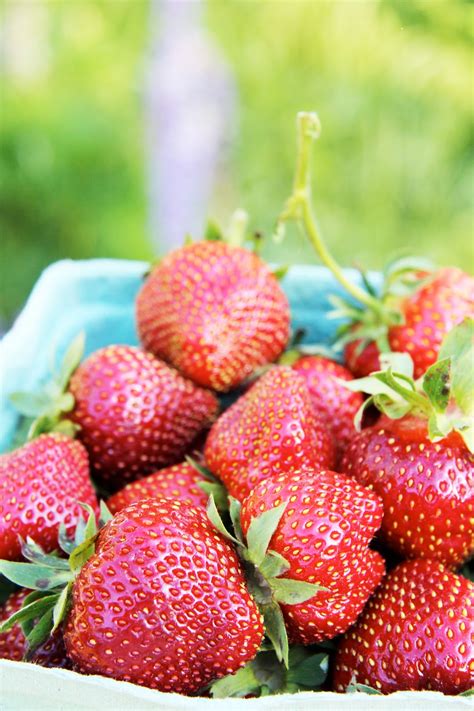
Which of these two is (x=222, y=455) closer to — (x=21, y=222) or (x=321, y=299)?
(x=321, y=299)

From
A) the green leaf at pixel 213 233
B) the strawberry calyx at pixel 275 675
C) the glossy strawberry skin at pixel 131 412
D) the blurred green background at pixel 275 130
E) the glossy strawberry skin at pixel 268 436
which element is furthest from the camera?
the blurred green background at pixel 275 130

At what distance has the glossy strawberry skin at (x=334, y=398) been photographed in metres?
0.95

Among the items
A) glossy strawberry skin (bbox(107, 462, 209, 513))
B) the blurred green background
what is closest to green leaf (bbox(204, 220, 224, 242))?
glossy strawberry skin (bbox(107, 462, 209, 513))

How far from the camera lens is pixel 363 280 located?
105 centimetres

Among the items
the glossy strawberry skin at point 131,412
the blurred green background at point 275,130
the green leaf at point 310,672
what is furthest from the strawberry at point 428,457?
the blurred green background at point 275,130

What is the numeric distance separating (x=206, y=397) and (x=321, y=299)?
0.77ft

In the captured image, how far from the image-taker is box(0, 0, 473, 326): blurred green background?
2145mm

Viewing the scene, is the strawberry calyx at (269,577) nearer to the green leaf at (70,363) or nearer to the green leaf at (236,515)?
the green leaf at (236,515)

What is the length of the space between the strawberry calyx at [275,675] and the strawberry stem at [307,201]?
16.3 inches

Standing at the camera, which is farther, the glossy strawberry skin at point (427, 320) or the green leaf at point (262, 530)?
the glossy strawberry skin at point (427, 320)

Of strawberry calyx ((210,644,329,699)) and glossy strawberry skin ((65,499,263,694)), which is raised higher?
glossy strawberry skin ((65,499,263,694))

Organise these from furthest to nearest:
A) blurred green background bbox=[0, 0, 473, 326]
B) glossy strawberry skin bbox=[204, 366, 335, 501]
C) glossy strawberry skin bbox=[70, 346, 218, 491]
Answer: blurred green background bbox=[0, 0, 473, 326] → glossy strawberry skin bbox=[70, 346, 218, 491] → glossy strawberry skin bbox=[204, 366, 335, 501]

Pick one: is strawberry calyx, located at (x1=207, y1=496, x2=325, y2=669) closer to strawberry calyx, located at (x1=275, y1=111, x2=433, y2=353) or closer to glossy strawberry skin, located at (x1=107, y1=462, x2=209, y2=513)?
glossy strawberry skin, located at (x1=107, y1=462, x2=209, y2=513)

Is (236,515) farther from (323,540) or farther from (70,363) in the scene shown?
(70,363)
